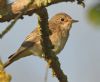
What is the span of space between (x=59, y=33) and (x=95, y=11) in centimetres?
439

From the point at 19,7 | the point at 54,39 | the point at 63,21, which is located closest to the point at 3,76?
the point at 19,7

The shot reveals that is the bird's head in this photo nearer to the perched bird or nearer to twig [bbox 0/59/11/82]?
the perched bird

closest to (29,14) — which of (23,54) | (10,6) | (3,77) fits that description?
(10,6)

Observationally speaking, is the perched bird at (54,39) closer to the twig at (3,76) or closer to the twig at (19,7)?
the twig at (19,7)

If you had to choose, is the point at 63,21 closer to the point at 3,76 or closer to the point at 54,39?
the point at 54,39

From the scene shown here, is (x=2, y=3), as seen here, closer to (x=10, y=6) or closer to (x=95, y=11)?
(x=95, y=11)

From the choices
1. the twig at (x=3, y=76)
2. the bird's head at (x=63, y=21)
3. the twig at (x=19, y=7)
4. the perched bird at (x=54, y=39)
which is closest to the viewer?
the twig at (x=3, y=76)

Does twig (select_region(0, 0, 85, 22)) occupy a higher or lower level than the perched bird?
higher

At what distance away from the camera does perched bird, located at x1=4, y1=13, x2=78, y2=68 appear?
5012mm

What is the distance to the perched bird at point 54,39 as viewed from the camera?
16.4ft

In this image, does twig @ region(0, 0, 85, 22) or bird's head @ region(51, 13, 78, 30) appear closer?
twig @ region(0, 0, 85, 22)

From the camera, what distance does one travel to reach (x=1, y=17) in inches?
109

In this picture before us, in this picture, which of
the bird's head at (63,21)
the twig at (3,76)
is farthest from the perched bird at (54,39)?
the twig at (3,76)

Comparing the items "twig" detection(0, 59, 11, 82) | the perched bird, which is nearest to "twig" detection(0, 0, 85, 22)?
"twig" detection(0, 59, 11, 82)
